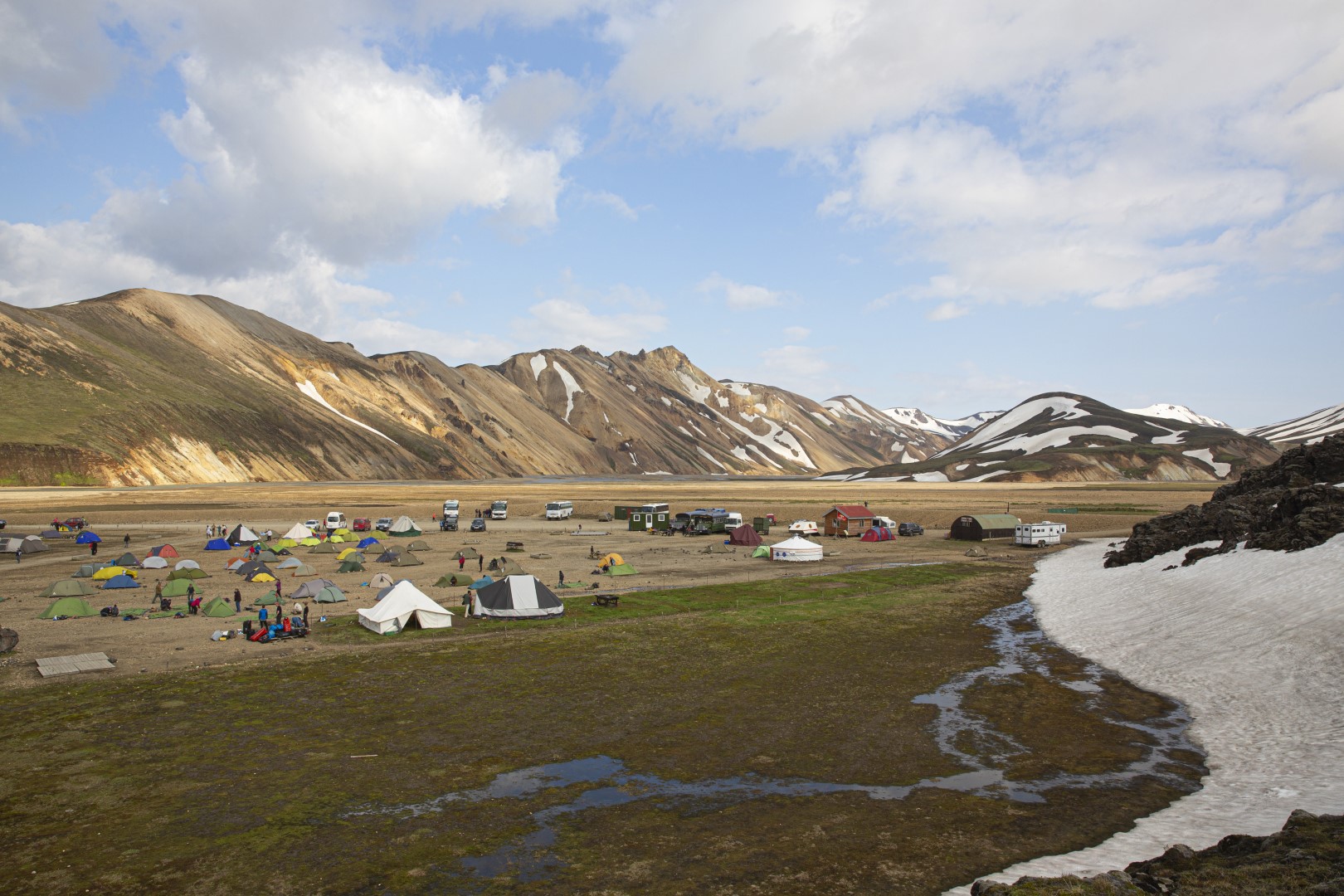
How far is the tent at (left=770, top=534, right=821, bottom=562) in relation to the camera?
2248 inches

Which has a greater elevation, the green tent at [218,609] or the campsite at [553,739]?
the green tent at [218,609]

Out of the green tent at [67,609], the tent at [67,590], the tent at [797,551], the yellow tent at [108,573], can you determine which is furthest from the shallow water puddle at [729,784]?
the yellow tent at [108,573]

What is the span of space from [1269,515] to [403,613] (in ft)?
132

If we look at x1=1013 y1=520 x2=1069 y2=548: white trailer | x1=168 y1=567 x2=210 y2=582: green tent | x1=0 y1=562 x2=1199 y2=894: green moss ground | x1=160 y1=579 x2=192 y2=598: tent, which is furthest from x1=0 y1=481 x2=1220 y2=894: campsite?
x1=1013 y1=520 x2=1069 y2=548: white trailer

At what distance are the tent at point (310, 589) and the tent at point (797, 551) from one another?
3131 cm

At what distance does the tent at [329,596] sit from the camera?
3828 cm

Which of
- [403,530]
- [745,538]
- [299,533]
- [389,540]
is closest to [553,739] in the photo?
[745,538]

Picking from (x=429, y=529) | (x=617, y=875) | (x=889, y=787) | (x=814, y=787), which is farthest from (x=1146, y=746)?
(x=429, y=529)

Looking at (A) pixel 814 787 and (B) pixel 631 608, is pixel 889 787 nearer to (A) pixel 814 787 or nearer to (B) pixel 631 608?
(A) pixel 814 787

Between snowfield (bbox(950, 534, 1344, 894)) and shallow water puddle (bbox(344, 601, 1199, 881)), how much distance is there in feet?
4.82

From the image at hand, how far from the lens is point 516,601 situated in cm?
3491

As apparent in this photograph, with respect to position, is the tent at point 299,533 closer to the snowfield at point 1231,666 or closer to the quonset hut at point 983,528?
the snowfield at point 1231,666

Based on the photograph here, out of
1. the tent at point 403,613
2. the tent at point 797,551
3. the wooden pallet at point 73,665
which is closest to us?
the wooden pallet at point 73,665

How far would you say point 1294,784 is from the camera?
A: 1565 cm
